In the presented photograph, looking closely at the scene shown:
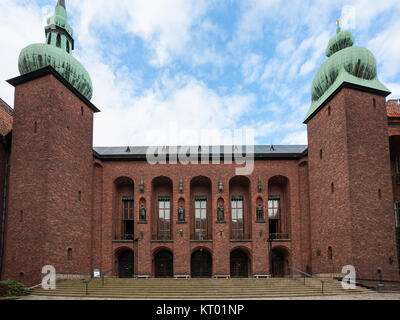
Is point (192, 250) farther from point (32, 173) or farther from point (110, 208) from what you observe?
point (32, 173)

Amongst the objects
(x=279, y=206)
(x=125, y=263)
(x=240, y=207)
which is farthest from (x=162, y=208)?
(x=279, y=206)

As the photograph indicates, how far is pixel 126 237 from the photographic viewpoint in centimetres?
2902

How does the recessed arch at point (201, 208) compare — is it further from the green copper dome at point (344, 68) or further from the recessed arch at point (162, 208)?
the green copper dome at point (344, 68)

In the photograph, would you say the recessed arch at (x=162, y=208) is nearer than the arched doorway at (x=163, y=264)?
No

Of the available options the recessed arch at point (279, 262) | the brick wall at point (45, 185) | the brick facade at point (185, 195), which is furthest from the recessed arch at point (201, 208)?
the brick wall at point (45, 185)

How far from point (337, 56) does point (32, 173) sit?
19713 mm

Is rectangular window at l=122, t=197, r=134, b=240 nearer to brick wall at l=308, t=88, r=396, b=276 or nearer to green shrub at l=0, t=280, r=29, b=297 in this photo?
green shrub at l=0, t=280, r=29, b=297

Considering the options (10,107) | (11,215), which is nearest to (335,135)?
(11,215)

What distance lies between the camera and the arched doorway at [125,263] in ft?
94.9

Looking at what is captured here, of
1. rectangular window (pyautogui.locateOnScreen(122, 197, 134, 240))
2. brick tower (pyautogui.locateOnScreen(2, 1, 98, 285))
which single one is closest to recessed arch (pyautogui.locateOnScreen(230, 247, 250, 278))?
rectangular window (pyautogui.locateOnScreen(122, 197, 134, 240))

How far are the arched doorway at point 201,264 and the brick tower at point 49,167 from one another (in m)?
7.91

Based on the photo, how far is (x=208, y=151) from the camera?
1246 inches

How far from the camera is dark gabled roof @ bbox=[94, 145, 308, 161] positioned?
28844 mm

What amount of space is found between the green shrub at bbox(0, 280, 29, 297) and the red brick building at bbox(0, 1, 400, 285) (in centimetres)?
120
